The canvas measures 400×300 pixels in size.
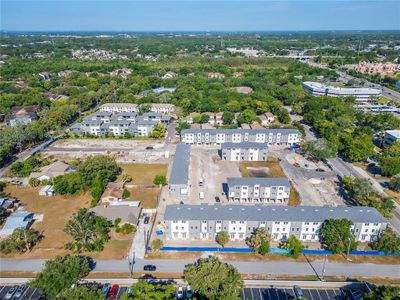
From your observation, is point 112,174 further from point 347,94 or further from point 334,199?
point 347,94

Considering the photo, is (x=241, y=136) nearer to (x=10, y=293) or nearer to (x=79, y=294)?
(x=79, y=294)

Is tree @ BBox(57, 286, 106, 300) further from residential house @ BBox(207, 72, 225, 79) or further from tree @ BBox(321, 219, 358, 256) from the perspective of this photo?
residential house @ BBox(207, 72, 225, 79)

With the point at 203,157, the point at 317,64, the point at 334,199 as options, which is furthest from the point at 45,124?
the point at 317,64

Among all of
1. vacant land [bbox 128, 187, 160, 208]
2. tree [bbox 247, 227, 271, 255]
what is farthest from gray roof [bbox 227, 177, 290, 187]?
vacant land [bbox 128, 187, 160, 208]

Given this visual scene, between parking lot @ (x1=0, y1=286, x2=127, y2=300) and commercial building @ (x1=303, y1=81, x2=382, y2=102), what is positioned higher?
commercial building @ (x1=303, y1=81, x2=382, y2=102)

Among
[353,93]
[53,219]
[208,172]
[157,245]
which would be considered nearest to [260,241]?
[157,245]

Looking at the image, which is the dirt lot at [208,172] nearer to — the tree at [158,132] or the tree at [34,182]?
the tree at [158,132]

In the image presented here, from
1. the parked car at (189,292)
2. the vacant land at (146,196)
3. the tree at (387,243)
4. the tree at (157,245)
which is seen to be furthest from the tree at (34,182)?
the tree at (387,243)
